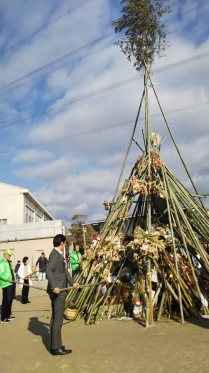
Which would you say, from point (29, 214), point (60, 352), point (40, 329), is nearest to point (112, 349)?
point (60, 352)

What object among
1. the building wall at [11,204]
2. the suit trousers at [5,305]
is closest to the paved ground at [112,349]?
the suit trousers at [5,305]

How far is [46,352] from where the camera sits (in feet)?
15.9

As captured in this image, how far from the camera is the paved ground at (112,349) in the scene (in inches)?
158

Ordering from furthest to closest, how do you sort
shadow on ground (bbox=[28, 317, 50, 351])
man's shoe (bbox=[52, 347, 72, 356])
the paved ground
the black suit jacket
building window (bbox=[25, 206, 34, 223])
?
building window (bbox=[25, 206, 34, 223]) → shadow on ground (bbox=[28, 317, 50, 351]) → the black suit jacket → man's shoe (bbox=[52, 347, 72, 356]) → the paved ground

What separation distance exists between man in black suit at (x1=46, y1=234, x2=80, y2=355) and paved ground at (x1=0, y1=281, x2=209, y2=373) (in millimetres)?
190

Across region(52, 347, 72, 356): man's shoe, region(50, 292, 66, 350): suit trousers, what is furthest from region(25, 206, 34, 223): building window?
region(52, 347, 72, 356): man's shoe

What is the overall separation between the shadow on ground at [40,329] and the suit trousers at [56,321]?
546 mm

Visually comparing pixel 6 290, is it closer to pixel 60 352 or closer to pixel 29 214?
pixel 60 352

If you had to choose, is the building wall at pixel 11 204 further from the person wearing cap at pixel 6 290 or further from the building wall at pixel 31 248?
the person wearing cap at pixel 6 290

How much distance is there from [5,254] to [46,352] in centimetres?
342

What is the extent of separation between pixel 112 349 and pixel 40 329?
2.23 metres

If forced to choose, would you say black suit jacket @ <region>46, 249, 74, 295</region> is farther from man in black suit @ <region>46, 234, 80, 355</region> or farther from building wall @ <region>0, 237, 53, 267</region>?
building wall @ <region>0, 237, 53, 267</region>

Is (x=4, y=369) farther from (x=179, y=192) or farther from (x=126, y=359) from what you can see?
(x=179, y=192)

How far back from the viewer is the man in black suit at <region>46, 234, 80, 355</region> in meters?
4.66
